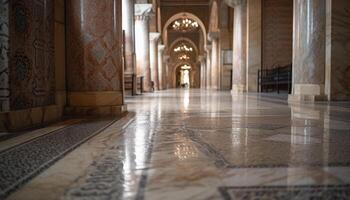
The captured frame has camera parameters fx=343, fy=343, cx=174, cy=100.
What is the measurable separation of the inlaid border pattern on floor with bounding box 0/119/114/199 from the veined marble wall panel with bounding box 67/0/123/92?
1.49 metres

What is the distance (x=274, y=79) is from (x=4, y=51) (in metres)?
11.2

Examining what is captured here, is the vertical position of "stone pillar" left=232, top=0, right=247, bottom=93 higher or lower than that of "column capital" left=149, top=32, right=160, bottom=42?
lower

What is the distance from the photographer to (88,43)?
406 cm

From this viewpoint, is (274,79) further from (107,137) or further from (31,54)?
(107,137)

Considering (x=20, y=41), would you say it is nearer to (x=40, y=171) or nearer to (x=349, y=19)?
(x=40, y=171)

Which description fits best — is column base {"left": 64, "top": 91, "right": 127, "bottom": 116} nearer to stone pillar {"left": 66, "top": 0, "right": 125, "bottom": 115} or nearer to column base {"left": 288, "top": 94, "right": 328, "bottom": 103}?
stone pillar {"left": 66, "top": 0, "right": 125, "bottom": 115}

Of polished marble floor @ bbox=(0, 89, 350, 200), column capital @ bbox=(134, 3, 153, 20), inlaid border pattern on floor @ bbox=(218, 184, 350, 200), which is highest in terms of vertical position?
column capital @ bbox=(134, 3, 153, 20)

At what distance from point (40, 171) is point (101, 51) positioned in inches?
112

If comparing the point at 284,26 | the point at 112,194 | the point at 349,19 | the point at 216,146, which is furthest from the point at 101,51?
the point at 284,26

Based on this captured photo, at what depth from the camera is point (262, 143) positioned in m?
2.10

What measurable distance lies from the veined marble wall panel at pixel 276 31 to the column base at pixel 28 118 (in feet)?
41.8

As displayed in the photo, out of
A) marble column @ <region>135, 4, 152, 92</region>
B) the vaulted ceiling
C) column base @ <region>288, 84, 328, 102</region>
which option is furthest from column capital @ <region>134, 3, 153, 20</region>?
the vaulted ceiling

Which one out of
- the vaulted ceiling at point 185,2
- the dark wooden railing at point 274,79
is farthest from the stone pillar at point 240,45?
the vaulted ceiling at point 185,2

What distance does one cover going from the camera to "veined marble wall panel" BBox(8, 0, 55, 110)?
274cm
